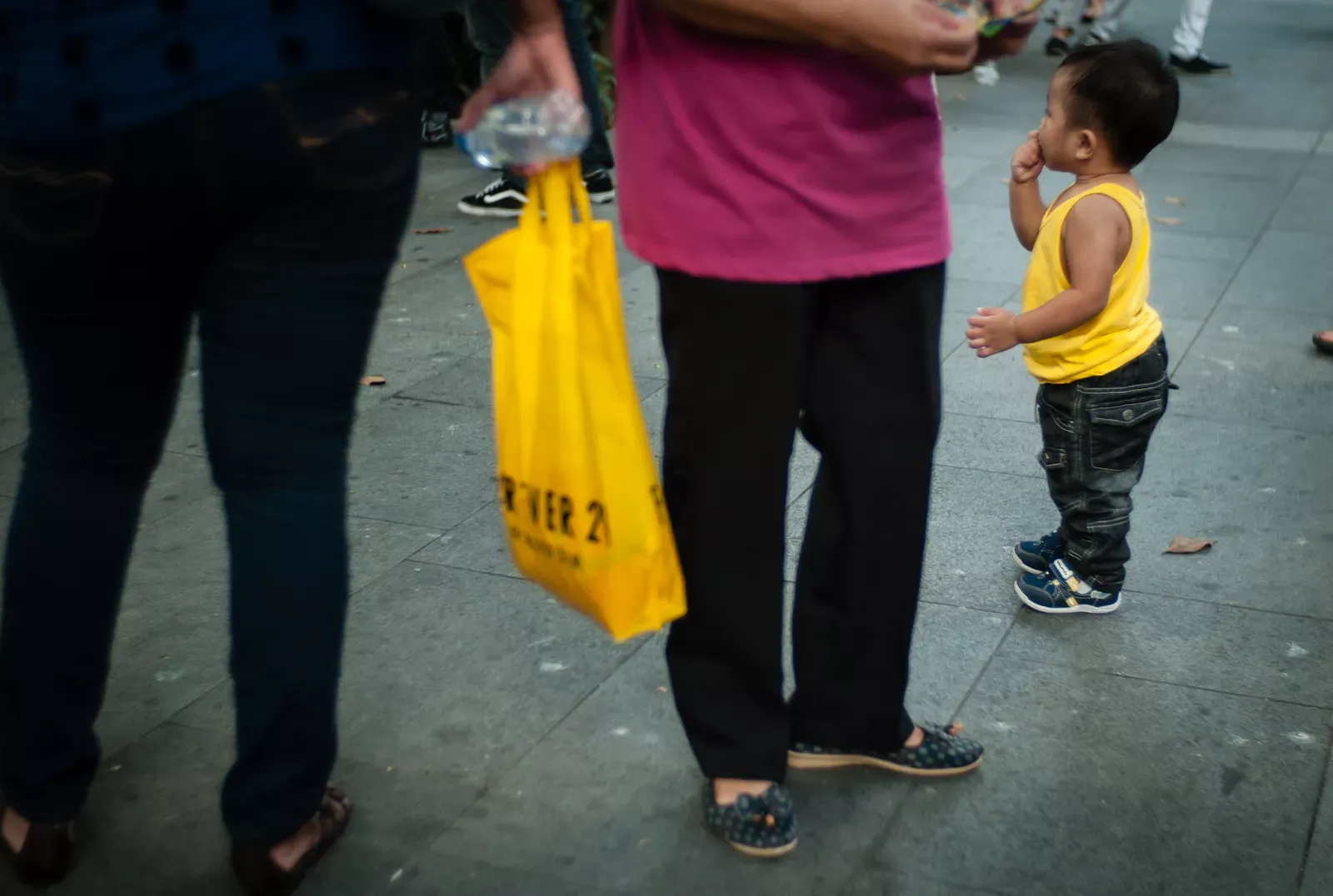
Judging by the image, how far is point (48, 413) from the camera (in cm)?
214

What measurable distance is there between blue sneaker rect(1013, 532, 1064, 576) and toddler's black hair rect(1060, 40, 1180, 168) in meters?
0.83

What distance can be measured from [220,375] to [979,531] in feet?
6.97

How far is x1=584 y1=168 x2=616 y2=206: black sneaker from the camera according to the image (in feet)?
23.2

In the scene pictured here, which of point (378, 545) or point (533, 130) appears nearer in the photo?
point (533, 130)

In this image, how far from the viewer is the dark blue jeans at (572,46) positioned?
563 centimetres

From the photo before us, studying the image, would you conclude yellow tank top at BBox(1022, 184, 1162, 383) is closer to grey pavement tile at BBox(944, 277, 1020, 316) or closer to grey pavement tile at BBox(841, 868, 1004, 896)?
grey pavement tile at BBox(841, 868, 1004, 896)

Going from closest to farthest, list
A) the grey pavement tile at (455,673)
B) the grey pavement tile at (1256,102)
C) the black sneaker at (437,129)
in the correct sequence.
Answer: the grey pavement tile at (455,673)
the black sneaker at (437,129)
the grey pavement tile at (1256,102)

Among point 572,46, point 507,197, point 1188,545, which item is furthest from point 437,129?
point 1188,545

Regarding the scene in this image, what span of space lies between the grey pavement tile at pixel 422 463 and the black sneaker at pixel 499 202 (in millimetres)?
2564

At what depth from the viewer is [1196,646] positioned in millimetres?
3152

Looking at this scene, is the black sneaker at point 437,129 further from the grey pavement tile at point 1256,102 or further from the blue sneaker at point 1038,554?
the blue sneaker at point 1038,554

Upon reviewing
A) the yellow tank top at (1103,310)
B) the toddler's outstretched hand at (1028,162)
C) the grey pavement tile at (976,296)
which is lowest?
the grey pavement tile at (976,296)

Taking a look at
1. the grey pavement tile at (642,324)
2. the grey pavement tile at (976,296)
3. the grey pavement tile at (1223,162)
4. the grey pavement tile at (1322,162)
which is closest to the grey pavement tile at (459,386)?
the grey pavement tile at (642,324)

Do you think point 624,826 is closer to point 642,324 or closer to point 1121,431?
point 1121,431
